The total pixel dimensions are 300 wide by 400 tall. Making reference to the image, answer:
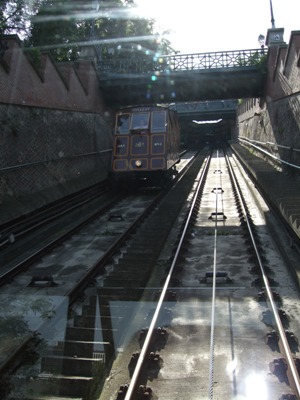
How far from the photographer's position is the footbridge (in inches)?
906

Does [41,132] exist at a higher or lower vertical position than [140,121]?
lower

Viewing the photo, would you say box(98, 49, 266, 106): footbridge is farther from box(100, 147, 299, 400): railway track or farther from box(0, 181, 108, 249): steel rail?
box(100, 147, 299, 400): railway track

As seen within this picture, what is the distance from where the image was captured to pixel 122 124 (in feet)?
60.8

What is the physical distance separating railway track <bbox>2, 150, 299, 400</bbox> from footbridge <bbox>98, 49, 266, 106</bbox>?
14690mm

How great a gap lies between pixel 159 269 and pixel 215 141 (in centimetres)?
5078

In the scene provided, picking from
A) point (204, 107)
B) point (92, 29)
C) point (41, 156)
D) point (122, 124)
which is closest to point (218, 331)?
point (41, 156)

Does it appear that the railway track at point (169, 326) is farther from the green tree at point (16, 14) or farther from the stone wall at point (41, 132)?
the green tree at point (16, 14)

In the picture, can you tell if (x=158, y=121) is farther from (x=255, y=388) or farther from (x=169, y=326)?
(x=255, y=388)

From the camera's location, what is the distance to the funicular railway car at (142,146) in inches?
700

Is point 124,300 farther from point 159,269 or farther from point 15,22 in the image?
point 15,22

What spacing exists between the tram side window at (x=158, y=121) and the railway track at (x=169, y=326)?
330 inches

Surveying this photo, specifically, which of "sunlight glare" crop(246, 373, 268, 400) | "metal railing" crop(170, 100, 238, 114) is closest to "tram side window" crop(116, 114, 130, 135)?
"sunlight glare" crop(246, 373, 268, 400)

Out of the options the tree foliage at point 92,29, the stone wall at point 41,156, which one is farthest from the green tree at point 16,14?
the stone wall at point 41,156

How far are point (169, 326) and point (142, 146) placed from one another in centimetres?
1258
